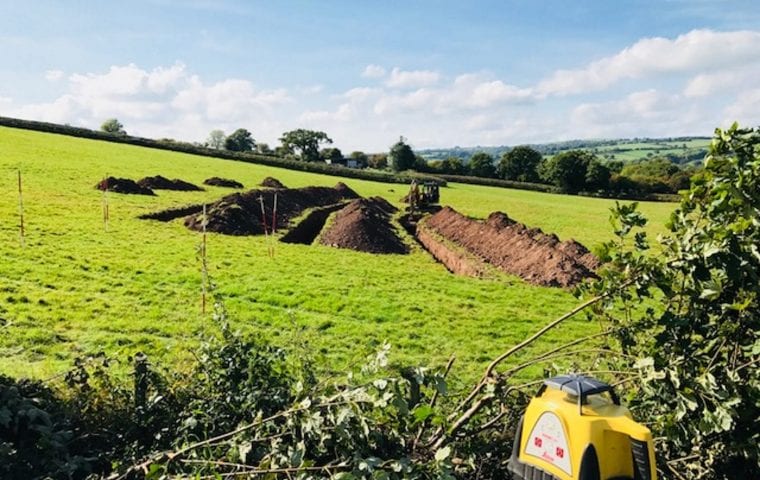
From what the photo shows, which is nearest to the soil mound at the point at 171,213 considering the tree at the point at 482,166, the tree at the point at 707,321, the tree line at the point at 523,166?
the tree at the point at 707,321

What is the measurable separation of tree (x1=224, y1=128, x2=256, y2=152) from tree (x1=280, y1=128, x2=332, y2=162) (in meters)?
6.83

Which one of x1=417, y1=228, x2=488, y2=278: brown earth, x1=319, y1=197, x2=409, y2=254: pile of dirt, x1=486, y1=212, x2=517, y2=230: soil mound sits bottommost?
x1=417, y1=228, x2=488, y2=278: brown earth

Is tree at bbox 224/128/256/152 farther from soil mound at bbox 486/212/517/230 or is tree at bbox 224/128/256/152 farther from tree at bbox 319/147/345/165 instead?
soil mound at bbox 486/212/517/230

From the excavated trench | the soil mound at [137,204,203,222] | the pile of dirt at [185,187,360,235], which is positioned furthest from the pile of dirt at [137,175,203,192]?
the excavated trench

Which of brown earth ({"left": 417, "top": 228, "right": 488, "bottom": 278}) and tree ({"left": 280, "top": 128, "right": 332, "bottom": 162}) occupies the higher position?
tree ({"left": 280, "top": 128, "right": 332, "bottom": 162})

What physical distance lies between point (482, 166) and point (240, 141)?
3789cm

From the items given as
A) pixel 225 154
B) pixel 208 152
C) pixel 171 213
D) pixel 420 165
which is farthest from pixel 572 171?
pixel 171 213

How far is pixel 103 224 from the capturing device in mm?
18031

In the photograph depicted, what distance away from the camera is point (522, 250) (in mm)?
17828

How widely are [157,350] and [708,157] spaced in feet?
23.5

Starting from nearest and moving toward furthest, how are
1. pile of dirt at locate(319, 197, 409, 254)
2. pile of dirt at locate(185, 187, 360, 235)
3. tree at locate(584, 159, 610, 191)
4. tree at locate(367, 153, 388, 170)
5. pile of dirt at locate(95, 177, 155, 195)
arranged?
pile of dirt at locate(319, 197, 409, 254) → pile of dirt at locate(185, 187, 360, 235) → pile of dirt at locate(95, 177, 155, 195) → tree at locate(584, 159, 610, 191) → tree at locate(367, 153, 388, 170)

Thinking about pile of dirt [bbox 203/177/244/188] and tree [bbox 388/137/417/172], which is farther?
tree [bbox 388/137/417/172]

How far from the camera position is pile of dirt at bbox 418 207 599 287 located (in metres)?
15.3

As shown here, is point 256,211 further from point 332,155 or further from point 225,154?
point 332,155
